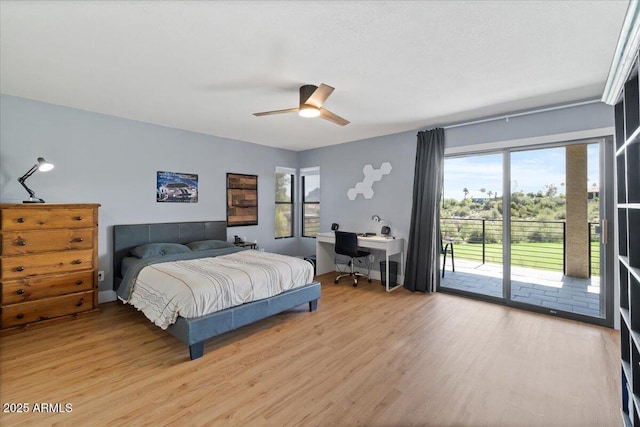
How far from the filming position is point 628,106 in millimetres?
1626

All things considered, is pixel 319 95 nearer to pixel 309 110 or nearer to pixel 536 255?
pixel 309 110

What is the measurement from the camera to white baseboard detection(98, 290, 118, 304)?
12.7 feet

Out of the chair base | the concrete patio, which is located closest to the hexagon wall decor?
the chair base

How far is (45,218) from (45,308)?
96 cm

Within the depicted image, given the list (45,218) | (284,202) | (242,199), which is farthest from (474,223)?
(45,218)

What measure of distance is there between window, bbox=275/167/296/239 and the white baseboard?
9.50 feet

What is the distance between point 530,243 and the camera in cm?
382

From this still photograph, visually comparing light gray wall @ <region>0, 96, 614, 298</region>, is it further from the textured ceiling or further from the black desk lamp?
the textured ceiling

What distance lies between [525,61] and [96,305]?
5.08 m

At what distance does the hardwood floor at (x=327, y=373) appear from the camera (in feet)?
6.15

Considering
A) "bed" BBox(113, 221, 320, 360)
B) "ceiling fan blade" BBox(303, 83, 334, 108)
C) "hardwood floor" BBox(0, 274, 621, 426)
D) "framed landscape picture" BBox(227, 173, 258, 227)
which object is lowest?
"hardwood floor" BBox(0, 274, 621, 426)

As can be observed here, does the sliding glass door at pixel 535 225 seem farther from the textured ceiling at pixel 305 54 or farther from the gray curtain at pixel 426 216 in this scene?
the textured ceiling at pixel 305 54

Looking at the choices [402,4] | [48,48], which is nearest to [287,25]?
[402,4]

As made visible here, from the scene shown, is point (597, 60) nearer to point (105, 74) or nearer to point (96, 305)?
point (105, 74)
